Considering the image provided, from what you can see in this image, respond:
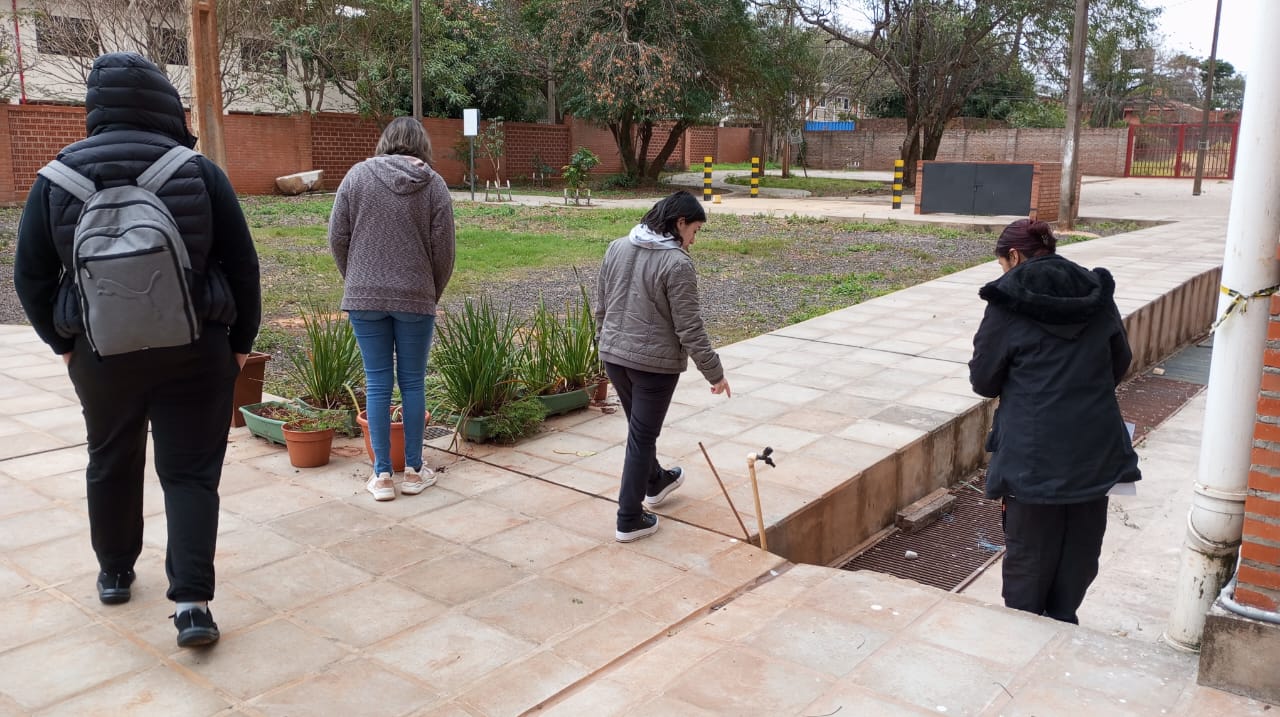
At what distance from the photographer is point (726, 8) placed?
25109mm

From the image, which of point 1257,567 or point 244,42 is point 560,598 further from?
point 244,42

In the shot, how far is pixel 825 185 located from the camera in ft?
105

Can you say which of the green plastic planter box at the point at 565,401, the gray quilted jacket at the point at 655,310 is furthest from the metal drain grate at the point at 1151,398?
the gray quilted jacket at the point at 655,310

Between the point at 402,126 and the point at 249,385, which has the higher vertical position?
the point at 402,126

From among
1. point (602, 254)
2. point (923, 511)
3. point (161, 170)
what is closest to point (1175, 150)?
point (602, 254)

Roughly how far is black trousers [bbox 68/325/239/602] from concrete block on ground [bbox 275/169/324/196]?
22823 mm

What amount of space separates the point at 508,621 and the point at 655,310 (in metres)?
1.36

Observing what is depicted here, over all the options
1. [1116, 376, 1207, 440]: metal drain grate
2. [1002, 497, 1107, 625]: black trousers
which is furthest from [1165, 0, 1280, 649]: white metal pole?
[1116, 376, 1207, 440]: metal drain grate

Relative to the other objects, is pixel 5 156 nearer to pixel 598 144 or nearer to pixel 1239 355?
pixel 598 144

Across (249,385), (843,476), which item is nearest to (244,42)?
(249,385)

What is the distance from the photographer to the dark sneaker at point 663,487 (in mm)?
4645

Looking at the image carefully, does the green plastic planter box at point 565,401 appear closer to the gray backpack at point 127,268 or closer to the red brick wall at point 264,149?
the gray backpack at point 127,268

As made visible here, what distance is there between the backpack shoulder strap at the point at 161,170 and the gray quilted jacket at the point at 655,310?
165cm

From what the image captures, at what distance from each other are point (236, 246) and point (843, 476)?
3128 mm
